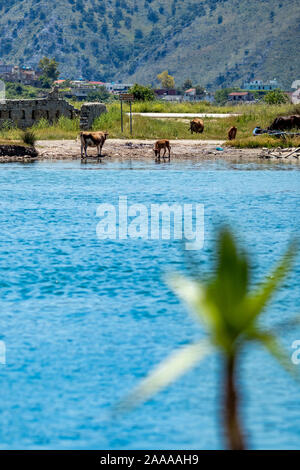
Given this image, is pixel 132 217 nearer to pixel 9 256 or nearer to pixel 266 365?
pixel 9 256

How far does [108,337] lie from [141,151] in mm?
25134

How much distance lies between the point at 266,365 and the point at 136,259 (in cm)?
560

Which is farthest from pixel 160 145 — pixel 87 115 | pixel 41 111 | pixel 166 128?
pixel 41 111

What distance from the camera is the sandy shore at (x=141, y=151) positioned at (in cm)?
3328

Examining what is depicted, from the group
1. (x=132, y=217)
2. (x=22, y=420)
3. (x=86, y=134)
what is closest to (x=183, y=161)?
(x=86, y=134)

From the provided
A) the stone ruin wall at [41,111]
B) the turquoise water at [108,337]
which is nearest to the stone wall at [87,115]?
the stone ruin wall at [41,111]

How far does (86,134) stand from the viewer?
31344mm

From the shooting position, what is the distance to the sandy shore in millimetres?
33281

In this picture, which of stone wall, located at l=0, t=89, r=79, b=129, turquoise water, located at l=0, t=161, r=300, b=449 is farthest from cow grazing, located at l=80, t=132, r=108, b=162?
turquoise water, located at l=0, t=161, r=300, b=449

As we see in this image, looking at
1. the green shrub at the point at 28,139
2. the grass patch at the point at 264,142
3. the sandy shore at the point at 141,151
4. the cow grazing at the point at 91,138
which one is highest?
the cow grazing at the point at 91,138

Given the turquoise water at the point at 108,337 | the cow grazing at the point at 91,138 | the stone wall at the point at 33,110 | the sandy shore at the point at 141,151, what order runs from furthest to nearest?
1. the stone wall at the point at 33,110
2. the sandy shore at the point at 141,151
3. the cow grazing at the point at 91,138
4. the turquoise water at the point at 108,337

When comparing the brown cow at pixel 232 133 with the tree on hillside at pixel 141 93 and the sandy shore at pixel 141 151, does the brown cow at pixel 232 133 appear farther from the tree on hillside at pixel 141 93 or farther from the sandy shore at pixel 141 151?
the tree on hillside at pixel 141 93

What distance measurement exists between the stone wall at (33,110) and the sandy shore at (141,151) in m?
3.14

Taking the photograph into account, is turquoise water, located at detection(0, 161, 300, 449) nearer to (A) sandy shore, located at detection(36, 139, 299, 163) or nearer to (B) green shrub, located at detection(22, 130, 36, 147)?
(A) sandy shore, located at detection(36, 139, 299, 163)
